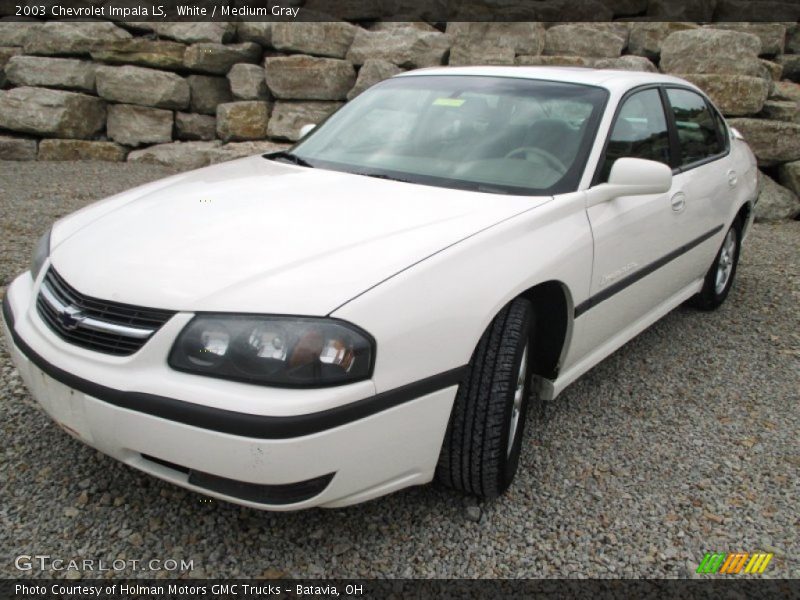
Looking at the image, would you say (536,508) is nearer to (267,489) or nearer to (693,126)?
(267,489)

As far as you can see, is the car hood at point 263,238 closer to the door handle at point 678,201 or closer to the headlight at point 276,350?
the headlight at point 276,350

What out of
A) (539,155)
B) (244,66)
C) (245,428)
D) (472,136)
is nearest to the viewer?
(245,428)

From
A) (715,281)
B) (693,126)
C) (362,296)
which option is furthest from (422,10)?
(362,296)

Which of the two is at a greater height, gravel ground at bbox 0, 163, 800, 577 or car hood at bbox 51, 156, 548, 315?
car hood at bbox 51, 156, 548, 315

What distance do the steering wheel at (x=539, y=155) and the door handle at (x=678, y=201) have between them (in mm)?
765

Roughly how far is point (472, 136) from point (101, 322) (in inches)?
64.7

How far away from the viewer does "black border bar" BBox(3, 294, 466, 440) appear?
1.61 m

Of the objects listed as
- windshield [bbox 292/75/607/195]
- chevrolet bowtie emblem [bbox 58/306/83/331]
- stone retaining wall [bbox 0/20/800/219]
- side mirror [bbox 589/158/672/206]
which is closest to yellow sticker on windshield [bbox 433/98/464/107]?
windshield [bbox 292/75/607/195]

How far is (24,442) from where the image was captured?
2443 millimetres

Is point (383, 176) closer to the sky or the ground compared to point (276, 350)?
closer to the sky

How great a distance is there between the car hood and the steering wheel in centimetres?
34

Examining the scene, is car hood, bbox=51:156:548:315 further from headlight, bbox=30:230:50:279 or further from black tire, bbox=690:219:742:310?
black tire, bbox=690:219:742:310

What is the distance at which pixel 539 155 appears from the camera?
8.70ft

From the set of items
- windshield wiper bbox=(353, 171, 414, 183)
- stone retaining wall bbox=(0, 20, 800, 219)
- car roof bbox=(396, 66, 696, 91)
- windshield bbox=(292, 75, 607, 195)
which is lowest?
stone retaining wall bbox=(0, 20, 800, 219)
